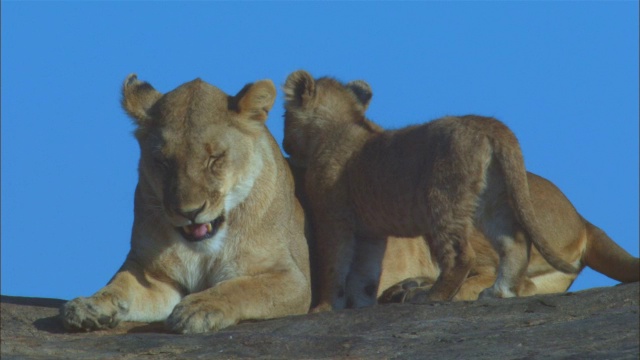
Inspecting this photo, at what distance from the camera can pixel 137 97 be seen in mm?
8344

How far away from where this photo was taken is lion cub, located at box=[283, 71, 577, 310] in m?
8.22

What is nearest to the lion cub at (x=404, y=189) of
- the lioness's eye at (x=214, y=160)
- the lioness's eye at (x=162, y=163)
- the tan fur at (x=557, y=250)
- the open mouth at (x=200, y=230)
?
the tan fur at (x=557, y=250)

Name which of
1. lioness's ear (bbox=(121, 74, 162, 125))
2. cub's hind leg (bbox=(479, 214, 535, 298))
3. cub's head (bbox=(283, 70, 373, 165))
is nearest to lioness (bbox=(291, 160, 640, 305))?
cub's hind leg (bbox=(479, 214, 535, 298))

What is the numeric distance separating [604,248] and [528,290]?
0.91 m

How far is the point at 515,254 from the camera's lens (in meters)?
8.21

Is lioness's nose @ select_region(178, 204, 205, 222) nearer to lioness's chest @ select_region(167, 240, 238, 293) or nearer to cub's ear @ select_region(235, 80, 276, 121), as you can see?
lioness's chest @ select_region(167, 240, 238, 293)

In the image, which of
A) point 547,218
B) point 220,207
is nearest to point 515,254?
point 547,218

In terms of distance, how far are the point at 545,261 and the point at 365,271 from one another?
142 cm

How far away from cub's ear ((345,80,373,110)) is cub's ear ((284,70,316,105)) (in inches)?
21.7

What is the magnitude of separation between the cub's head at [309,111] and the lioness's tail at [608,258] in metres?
2.14

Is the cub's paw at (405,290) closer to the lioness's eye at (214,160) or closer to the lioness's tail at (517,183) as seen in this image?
the lioness's tail at (517,183)

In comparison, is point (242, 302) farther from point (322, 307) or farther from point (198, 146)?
point (322, 307)

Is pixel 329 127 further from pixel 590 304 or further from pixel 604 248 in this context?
pixel 590 304

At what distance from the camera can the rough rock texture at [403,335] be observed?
612 cm
